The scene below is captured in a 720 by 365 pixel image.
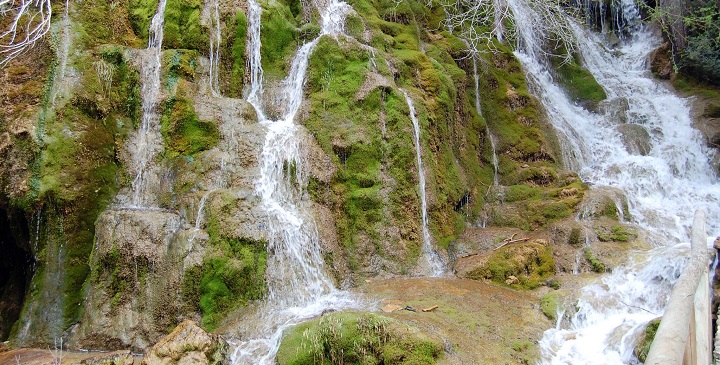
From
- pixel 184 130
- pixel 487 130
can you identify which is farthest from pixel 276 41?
pixel 487 130

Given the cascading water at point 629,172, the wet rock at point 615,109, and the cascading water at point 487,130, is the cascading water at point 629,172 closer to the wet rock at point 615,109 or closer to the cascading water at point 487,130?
the wet rock at point 615,109

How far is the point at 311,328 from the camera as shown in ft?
17.3

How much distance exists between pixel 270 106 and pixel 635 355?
296 inches

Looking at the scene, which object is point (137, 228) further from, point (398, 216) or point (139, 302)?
point (398, 216)

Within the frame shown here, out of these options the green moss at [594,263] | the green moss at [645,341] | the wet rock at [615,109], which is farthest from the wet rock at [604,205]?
the wet rock at [615,109]

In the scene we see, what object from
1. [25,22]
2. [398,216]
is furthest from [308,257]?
[25,22]

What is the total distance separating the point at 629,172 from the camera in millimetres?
11938

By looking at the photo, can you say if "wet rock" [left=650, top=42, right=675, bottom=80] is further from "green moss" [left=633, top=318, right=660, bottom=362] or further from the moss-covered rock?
"green moss" [left=633, top=318, right=660, bottom=362]

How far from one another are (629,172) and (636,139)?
200 cm

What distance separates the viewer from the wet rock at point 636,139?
43.3 feet

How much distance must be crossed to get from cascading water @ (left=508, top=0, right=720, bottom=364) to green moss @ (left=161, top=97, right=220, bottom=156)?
20.3 feet

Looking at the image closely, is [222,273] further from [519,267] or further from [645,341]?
[645,341]

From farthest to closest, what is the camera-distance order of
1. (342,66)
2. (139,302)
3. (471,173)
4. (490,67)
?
(490,67) < (471,173) < (342,66) < (139,302)

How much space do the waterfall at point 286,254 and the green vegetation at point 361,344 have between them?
54 centimetres
